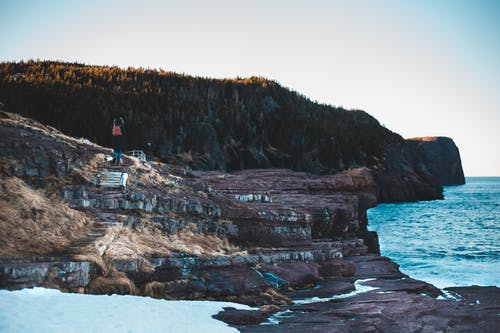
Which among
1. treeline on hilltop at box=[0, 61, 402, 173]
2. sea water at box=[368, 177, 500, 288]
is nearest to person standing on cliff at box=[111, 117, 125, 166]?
sea water at box=[368, 177, 500, 288]

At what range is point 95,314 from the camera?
761 centimetres

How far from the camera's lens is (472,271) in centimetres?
2203

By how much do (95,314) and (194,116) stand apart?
193ft

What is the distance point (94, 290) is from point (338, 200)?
54.3 ft

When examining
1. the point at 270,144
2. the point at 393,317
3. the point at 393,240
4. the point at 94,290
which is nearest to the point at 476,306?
the point at 393,317

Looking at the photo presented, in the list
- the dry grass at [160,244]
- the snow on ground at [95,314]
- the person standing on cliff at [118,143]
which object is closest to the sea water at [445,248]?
the dry grass at [160,244]

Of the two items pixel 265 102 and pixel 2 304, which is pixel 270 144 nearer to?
pixel 265 102

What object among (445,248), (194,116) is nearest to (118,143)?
(445,248)

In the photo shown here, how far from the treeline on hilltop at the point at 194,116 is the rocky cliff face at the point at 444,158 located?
5515 cm

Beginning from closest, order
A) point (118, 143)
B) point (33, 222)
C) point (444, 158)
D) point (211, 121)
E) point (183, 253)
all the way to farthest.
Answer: point (33, 222), point (183, 253), point (118, 143), point (211, 121), point (444, 158)

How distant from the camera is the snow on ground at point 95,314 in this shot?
6688mm

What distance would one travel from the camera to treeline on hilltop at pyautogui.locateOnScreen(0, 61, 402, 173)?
169ft

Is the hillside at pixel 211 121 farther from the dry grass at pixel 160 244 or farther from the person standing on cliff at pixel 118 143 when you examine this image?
the dry grass at pixel 160 244

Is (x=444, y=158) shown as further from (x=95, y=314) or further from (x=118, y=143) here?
(x=95, y=314)
